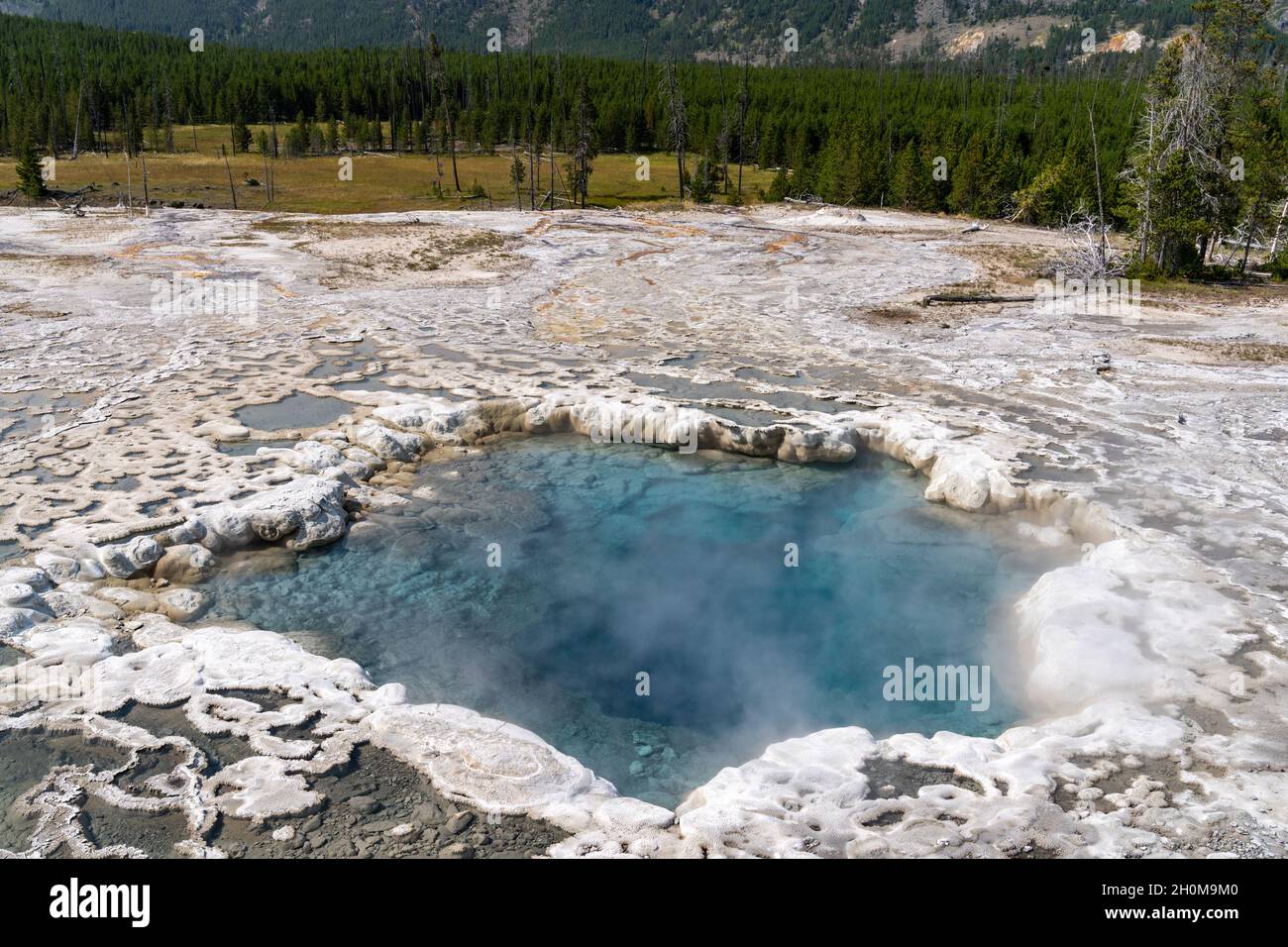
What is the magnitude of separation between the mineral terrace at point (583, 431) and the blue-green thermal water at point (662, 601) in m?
0.63

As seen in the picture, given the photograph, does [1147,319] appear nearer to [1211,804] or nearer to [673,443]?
[673,443]

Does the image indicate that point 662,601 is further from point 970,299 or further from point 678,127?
point 678,127

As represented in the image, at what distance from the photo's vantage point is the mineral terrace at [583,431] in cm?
638

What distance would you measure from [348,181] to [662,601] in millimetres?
53249

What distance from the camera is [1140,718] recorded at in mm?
7449

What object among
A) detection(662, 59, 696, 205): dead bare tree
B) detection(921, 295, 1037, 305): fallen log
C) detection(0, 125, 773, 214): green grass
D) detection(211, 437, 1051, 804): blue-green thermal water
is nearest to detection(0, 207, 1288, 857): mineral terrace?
detection(211, 437, 1051, 804): blue-green thermal water

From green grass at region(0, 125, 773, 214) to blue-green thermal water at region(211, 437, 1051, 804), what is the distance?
3558 cm

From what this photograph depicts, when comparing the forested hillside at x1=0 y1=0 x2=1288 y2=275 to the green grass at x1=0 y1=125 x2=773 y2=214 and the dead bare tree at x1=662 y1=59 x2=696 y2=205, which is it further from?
the green grass at x1=0 y1=125 x2=773 y2=214

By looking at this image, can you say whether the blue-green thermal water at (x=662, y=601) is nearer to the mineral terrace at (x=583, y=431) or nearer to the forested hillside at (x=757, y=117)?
the mineral terrace at (x=583, y=431)

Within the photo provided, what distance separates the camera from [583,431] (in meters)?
14.7

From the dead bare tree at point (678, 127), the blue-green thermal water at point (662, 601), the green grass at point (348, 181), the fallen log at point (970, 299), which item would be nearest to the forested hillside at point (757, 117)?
the dead bare tree at point (678, 127)

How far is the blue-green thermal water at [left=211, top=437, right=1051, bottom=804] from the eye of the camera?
8414mm

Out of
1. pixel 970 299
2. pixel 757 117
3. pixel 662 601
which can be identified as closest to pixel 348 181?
pixel 757 117
